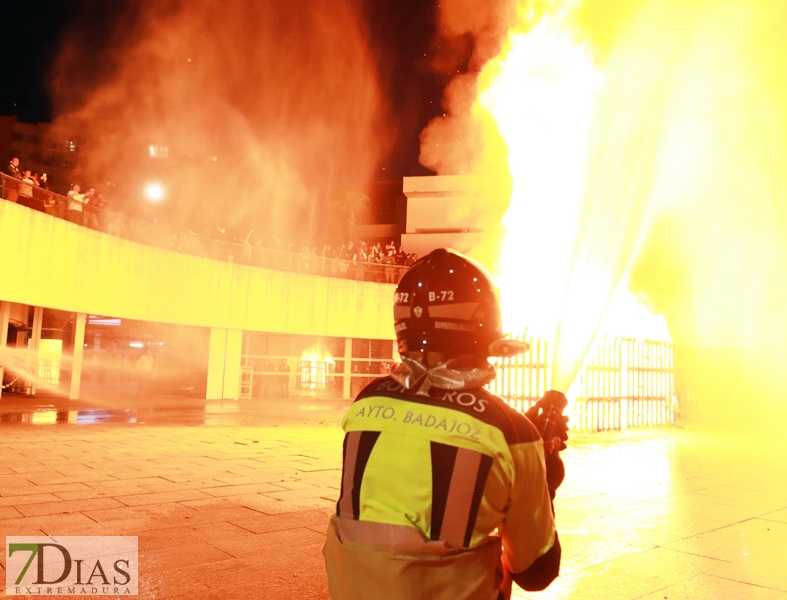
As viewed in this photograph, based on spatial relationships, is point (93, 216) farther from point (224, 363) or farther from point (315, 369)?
point (315, 369)

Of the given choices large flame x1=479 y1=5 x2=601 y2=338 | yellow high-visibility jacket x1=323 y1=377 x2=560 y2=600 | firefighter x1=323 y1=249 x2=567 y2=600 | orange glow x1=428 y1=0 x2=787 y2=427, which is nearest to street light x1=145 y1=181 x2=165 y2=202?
orange glow x1=428 y1=0 x2=787 y2=427

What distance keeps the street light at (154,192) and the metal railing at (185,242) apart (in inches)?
280

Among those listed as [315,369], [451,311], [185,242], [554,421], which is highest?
[185,242]

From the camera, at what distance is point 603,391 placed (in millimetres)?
14070

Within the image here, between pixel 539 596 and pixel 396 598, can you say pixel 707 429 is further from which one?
pixel 396 598

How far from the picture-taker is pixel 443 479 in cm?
179

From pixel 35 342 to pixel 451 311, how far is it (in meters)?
20.9

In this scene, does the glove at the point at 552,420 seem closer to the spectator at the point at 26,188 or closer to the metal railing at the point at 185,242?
the metal railing at the point at 185,242

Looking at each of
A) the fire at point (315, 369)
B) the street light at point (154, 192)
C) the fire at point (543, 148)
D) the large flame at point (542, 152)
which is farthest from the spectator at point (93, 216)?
the large flame at point (542, 152)

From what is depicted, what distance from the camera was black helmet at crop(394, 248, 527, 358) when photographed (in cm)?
205

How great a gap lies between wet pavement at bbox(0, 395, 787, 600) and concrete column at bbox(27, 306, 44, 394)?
7044 millimetres

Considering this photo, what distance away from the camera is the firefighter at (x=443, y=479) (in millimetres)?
1771

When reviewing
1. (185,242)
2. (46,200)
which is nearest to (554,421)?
(46,200)

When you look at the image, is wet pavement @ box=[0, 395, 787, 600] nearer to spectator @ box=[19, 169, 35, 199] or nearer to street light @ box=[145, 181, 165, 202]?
spectator @ box=[19, 169, 35, 199]
